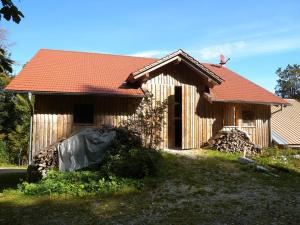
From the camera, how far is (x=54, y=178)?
13.3 meters

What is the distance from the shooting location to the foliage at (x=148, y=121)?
17.7 m

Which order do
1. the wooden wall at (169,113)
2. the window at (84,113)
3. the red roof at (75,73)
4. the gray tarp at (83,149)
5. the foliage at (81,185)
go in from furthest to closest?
the window at (84,113) < the red roof at (75,73) < the wooden wall at (169,113) < the gray tarp at (83,149) < the foliage at (81,185)

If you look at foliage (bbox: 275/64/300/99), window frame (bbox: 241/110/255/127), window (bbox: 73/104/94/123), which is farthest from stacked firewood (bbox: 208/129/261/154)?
foliage (bbox: 275/64/300/99)

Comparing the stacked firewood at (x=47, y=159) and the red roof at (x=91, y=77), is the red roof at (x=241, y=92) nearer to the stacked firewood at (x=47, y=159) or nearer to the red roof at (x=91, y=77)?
the red roof at (x=91, y=77)

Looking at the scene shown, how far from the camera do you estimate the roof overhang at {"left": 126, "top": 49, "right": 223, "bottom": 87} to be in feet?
57.3

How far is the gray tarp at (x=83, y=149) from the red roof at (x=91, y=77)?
7.60 feet

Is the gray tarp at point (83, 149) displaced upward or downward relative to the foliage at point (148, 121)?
downward

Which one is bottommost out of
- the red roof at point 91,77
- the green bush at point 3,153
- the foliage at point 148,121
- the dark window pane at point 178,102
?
the green bush at point 3,153

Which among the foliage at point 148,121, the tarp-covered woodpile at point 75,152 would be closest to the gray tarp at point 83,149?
the tarp-covered woodpile at point 75,152

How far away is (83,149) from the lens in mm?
15195

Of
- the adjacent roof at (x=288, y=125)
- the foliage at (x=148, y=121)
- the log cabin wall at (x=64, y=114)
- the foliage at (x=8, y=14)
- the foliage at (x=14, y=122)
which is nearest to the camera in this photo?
the foliage at (x=8, y=14)

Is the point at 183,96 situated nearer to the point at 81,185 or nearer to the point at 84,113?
the point at 84,113

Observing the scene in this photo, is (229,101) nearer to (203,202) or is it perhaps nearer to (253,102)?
(253,102)

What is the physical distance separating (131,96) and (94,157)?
3730mm
